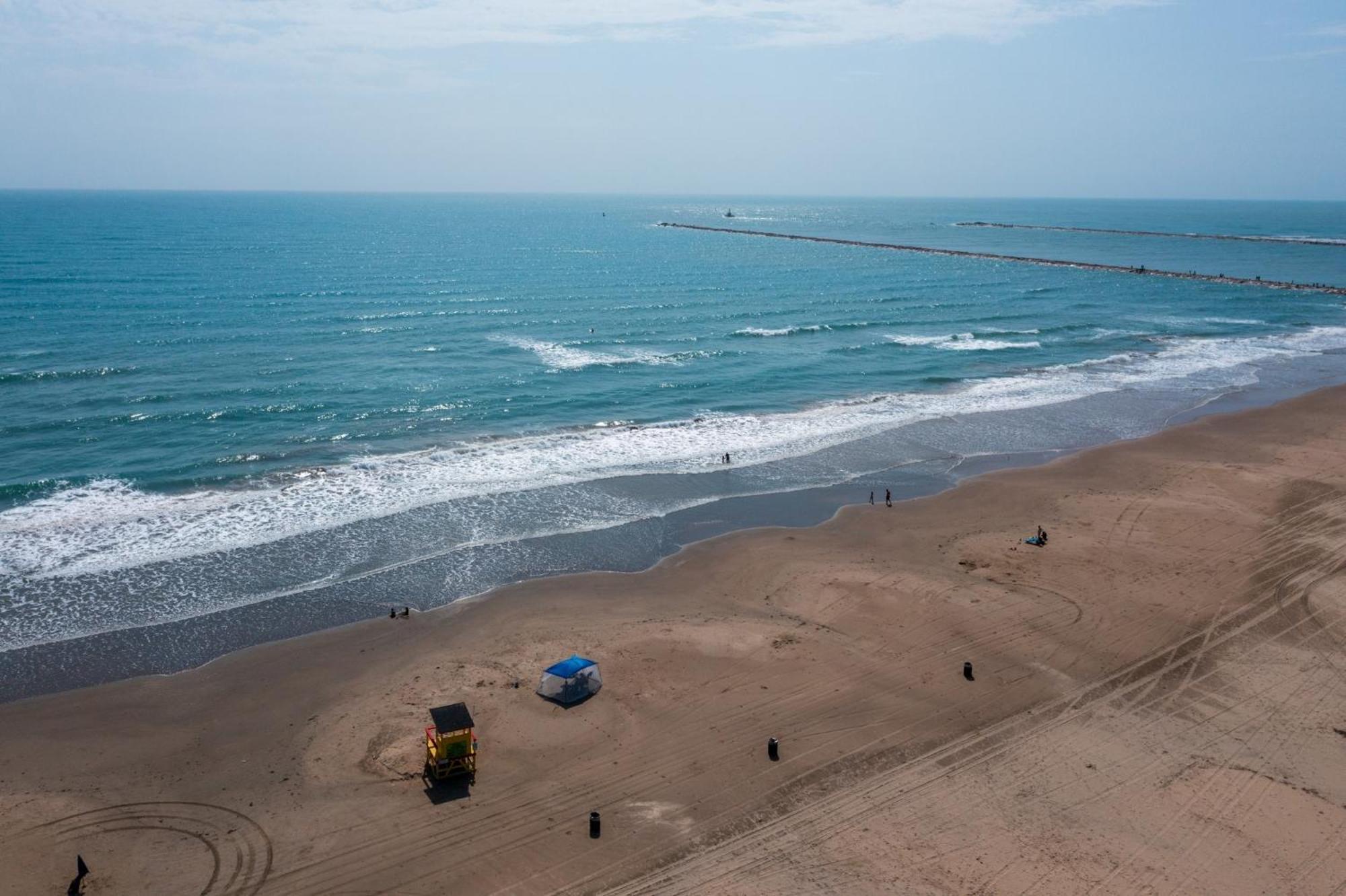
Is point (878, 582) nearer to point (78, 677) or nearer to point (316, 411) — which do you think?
point (78, 677)

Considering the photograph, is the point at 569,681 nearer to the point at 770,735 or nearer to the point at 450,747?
the point at 450,747

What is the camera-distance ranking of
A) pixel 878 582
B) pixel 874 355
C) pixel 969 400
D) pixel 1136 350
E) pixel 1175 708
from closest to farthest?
pixel 1175 708 < pixel 878 582 < pixel 969 400 < pixel 874 355 < pixel 1136 350

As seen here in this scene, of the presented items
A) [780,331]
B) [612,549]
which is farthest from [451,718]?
[780,331]

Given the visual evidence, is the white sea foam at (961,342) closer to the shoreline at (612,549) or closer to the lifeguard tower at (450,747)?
the shoreline at (612,549)

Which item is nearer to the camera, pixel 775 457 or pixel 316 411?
pixel 775 457

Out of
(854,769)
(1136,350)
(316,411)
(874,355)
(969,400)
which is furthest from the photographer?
(1136,350)

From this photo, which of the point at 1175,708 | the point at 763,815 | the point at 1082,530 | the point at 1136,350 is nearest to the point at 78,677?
the point at 763,815

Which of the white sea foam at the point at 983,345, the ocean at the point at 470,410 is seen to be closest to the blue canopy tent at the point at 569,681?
the ocean at the point at 470,410
